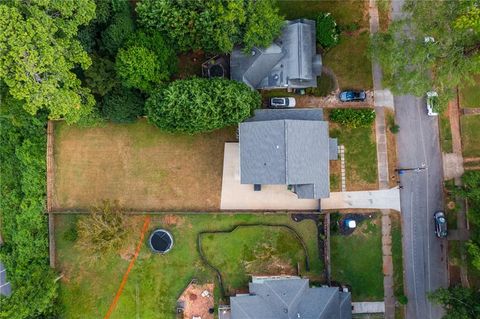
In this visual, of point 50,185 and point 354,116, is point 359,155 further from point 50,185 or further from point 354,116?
point 50,185

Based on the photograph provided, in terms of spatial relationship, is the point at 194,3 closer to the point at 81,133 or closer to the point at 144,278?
the point at 81,133

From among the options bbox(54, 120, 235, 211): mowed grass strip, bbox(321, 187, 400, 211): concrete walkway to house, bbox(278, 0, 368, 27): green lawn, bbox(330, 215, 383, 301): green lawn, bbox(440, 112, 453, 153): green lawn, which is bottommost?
bbox(330, 215, 383, 301): green lawn

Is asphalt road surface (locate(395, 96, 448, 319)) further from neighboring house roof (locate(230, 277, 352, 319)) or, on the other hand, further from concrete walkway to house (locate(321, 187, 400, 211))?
neighboring house roof (locate(230, 277, 352, 319))

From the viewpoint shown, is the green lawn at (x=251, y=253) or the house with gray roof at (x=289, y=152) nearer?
the house with gray roof at (x=289, y=152)

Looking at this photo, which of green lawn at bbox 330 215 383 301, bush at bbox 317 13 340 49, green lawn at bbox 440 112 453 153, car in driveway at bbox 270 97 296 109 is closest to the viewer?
bush at bbox 317 13 340 49

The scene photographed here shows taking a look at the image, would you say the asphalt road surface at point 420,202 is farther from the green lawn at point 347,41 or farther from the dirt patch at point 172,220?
the dirt patch at point 172,220

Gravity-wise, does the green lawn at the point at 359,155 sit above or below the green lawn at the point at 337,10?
below

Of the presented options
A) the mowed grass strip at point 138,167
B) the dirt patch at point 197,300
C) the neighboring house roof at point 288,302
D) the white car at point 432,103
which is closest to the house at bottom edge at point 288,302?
the neighboring house roof at point 288,302

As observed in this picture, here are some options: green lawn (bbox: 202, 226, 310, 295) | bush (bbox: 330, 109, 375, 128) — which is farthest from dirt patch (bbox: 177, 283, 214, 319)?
bush (bbox: 330, 109, 375, 128)
